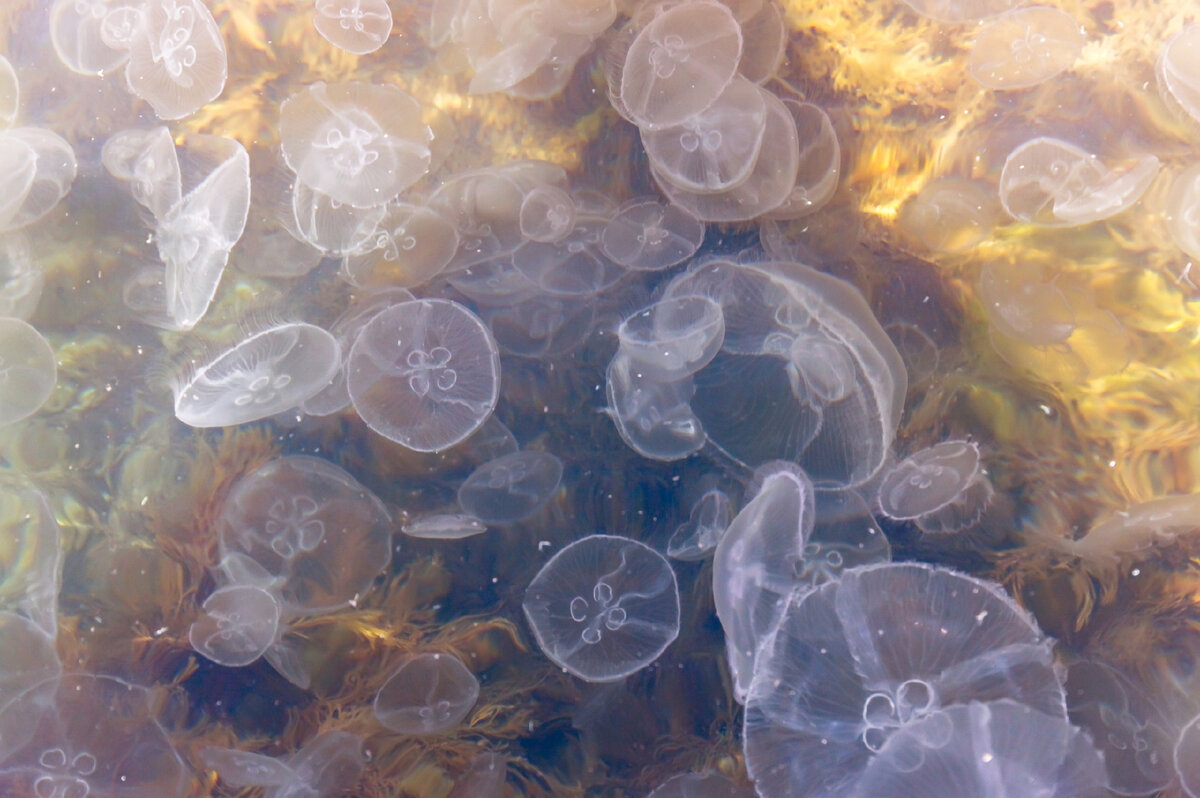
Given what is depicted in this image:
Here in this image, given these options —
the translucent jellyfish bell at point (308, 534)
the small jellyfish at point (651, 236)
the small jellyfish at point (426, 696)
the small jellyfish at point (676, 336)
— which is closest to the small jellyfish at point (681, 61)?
the small jellyfish at point (651, 236)

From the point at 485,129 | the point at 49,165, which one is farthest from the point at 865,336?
the point at 49,165

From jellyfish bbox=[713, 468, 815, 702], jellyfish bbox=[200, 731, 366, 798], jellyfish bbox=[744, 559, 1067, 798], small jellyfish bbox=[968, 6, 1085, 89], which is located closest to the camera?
jellyfish bbox=[744, 559, 1067, 798]

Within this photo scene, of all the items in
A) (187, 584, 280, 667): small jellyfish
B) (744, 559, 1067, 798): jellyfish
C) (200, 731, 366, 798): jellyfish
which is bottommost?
(200, 731, 366, 798): jellyfish

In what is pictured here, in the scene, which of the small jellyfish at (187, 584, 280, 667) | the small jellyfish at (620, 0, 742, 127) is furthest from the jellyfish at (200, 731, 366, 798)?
the small jellyfish at (620, 0, 742, 127)

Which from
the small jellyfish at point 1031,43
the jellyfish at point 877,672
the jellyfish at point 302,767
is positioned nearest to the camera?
the jellyfish at point 877,672

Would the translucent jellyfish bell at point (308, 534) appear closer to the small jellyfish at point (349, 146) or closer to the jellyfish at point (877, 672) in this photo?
the small jellyfish at point (349, 146)

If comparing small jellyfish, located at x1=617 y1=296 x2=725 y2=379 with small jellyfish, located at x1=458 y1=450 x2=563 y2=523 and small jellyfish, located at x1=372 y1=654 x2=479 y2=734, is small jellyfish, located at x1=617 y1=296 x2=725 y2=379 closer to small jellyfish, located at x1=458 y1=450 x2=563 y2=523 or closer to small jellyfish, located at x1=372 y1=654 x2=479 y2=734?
small jellyfish, located at x1=458 y1=450 x2=563 y2=523
